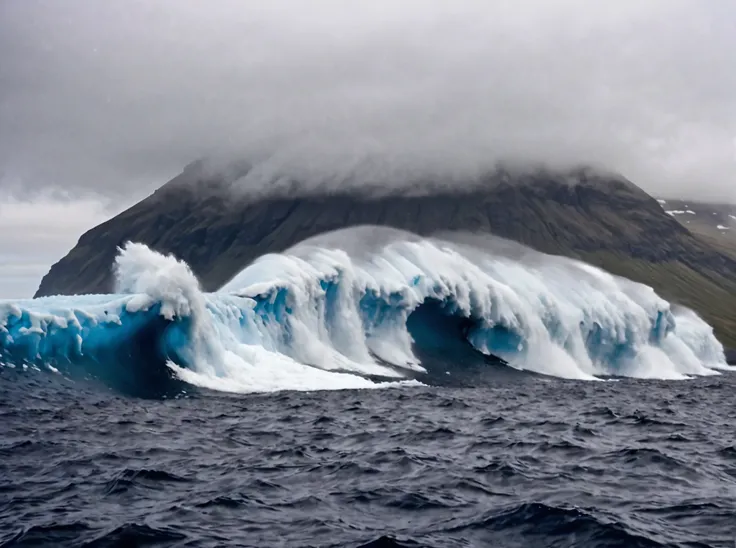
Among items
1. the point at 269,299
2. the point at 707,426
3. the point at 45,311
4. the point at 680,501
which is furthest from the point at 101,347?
the point at 680,501

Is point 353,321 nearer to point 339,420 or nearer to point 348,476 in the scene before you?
point 339,420

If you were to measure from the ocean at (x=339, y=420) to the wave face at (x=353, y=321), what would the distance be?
12cm

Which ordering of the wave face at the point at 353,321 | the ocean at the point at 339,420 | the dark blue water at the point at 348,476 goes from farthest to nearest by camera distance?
the wave face at the point at 353,321
the ocean at the point at 339,420
the dark blue water at the point at 348,476

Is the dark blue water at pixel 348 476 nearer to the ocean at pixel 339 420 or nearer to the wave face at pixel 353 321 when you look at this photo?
the ocean at pixel 339 420

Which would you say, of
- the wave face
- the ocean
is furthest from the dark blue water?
the wave face

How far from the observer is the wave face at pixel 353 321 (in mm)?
27922

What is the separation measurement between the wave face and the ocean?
123mm

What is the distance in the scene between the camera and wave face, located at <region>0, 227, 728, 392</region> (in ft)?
91.6

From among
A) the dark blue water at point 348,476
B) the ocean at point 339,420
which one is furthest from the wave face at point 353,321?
the dark blue water at point 348,476

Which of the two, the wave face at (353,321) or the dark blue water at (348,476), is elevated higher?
the wave face at (353,321)

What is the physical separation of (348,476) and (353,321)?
30784 millimetres

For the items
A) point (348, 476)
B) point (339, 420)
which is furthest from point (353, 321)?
point (348, 476)

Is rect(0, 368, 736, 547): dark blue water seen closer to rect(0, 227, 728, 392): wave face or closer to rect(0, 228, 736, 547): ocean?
rect(0, 228, 736, 547): ocean

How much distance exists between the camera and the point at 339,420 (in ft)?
66.0
